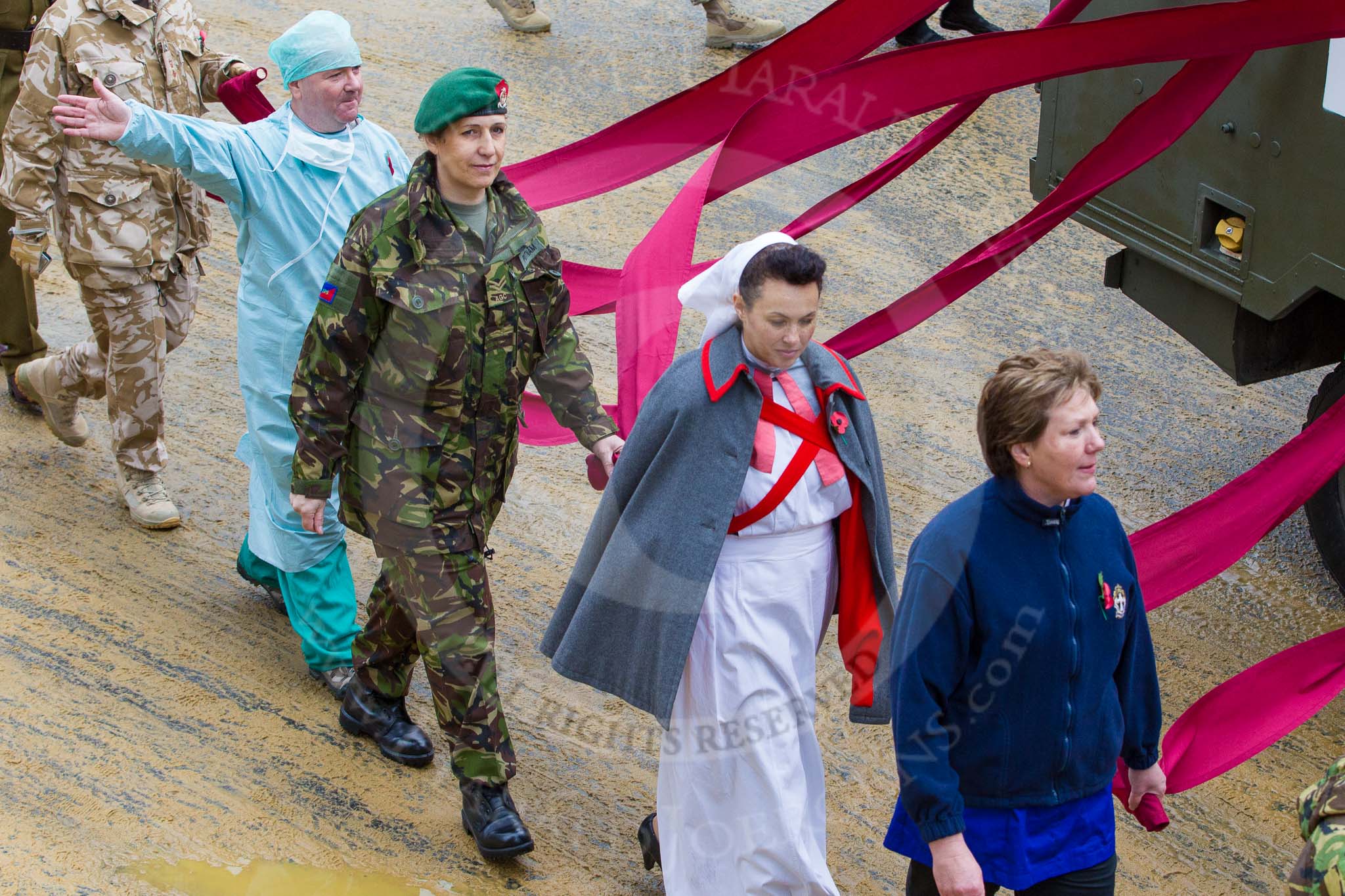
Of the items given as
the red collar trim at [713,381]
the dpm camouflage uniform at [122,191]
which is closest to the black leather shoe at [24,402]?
the dpm camouflage uniform at [122,191]

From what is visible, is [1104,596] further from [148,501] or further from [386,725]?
[148,501]

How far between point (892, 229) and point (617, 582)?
498 cm

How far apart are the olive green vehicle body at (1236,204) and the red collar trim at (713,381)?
2.19 m

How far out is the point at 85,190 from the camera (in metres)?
4.57

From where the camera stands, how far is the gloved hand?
15.0 feet

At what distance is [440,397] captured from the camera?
10.7 ft

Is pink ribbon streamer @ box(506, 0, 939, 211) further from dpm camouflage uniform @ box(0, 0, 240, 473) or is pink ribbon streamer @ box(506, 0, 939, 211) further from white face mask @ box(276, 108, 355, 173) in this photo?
dpm camouflage uniform @ box(0, 0, 240, 473)

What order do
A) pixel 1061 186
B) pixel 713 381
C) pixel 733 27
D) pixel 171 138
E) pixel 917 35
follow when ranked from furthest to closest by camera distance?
pixel 733 27
pixel 917 35
pixel 1061 186
pixel 171 138
pixel 713 381

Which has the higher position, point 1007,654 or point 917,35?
point 1007,654

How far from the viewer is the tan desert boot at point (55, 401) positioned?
5086 mm

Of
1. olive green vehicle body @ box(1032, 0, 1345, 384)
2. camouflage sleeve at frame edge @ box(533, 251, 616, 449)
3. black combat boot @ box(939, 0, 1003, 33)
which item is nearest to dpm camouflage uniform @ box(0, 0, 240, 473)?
camouflage sleeve at frame edge @ box(533, 251, 616, 449)

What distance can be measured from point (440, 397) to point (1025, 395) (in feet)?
4.67

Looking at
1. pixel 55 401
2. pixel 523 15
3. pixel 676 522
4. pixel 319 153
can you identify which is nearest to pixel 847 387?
pixel 676 522

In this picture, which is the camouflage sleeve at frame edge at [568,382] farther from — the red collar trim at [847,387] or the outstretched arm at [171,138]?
the outstretched arm at [171,138]
